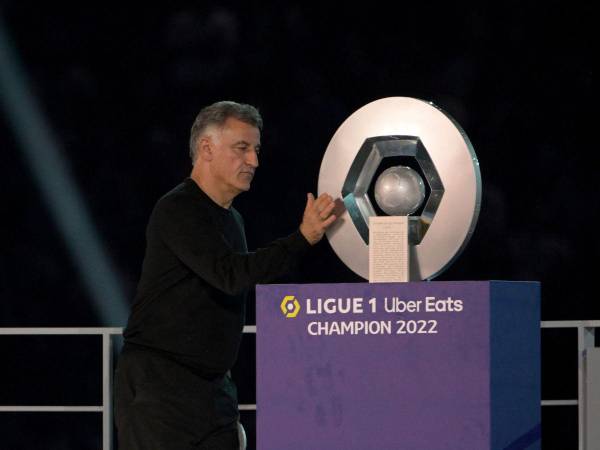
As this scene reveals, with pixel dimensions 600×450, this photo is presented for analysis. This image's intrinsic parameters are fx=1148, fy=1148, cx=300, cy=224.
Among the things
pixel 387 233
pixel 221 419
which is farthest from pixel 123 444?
pixel 387 233

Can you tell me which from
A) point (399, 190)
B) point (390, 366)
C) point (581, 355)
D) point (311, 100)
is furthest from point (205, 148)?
point (311, 100)

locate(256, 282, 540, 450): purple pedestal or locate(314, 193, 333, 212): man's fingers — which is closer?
locate(256, 282, 540, 450): purple pedestal

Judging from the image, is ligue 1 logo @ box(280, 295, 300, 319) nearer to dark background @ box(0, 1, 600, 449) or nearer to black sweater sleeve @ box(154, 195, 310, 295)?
black sweater sleeve @ box(154, 195, 310, 295)

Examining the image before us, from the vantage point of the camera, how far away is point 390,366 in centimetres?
179

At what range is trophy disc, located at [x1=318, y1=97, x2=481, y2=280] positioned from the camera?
1957mm

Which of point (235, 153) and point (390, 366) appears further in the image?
point (235, 153)

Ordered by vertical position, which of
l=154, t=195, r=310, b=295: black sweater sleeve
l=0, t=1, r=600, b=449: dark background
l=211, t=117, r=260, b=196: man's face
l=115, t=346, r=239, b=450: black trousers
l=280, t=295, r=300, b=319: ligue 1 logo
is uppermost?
l=0, t=1, r=600, b=449: dark background

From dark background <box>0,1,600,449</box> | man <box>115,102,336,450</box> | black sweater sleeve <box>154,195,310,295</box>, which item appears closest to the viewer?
black sweater sleeve <box>154,195,310,295</box>

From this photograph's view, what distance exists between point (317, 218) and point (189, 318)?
1.01 ft

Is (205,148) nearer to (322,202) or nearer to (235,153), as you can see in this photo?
(235,153)

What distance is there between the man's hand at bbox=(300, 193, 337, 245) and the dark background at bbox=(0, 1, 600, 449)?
375 cm

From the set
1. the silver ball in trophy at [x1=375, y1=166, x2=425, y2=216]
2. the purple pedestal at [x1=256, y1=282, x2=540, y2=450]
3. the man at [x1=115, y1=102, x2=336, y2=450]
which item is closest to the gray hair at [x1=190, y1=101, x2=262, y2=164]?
the man at [x1=115, y1=102, x2=336, y2=450]

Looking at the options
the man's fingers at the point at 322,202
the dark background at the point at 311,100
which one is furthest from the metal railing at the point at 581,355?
the dark background at the point at 311,100

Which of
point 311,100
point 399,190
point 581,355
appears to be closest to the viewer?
point 399,190
